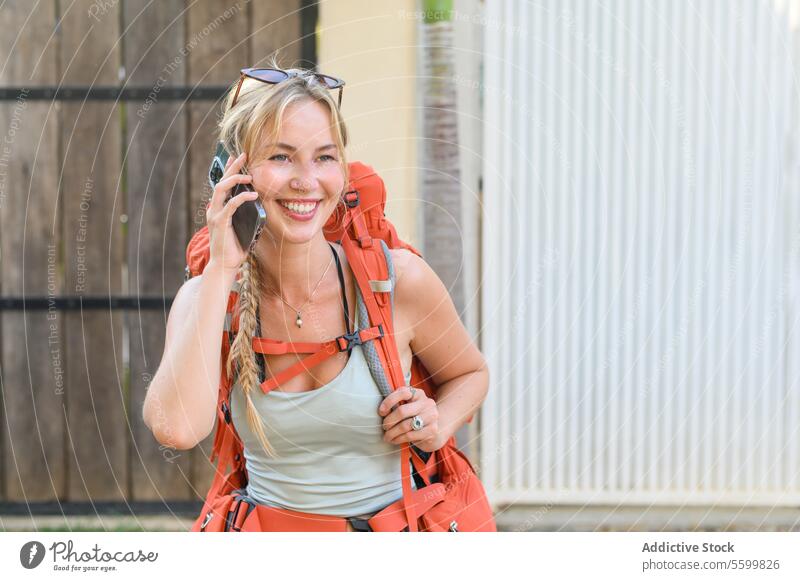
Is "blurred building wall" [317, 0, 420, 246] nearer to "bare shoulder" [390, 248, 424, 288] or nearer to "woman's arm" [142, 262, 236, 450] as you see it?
"bare shoulder" [390, 248, 424, 288]

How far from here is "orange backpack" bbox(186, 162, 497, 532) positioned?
66.9 inches

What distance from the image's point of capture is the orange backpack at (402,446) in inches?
66.9

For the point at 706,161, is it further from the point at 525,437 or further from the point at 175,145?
the point at 175,145

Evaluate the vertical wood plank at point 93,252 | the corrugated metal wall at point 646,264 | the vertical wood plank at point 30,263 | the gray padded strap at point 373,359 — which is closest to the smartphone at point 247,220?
the gray padded strap at point 373,359

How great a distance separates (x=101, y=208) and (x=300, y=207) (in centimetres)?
196

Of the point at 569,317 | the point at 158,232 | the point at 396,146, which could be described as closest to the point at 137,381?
the point at 158,232

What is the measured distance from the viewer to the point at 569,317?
331cm

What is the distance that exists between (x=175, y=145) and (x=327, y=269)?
70.8 inches

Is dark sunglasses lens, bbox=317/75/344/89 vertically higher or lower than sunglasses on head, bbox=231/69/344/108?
lower

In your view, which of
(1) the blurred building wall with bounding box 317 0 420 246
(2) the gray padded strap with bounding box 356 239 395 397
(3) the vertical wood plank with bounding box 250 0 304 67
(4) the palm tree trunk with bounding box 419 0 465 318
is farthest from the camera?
(3) the vertical wood plank with bounding box 250 0 304 67

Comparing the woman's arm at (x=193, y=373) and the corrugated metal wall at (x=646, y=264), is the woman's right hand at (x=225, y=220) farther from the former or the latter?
the corrugated metal wall at (x=646, y=264)

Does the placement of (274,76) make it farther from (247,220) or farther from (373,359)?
(373,359)

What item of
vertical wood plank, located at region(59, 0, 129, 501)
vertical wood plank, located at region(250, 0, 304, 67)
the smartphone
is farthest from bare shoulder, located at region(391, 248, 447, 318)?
vertical wood plank, located at region(59, 0, 129, 501)

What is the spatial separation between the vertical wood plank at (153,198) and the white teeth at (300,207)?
175 centimetres
